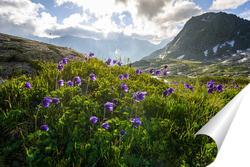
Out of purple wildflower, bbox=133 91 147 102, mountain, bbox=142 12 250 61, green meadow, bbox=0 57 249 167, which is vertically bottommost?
green meadow, bbox=0 57 249 167

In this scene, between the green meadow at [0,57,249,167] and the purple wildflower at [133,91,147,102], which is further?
the purple wildflower at [133,91,147,102]

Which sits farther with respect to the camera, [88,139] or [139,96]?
[139,96]

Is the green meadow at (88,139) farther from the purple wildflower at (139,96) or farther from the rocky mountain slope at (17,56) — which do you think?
the rocky mountain slope at (17,56)

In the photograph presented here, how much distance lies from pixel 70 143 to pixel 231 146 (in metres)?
2.21

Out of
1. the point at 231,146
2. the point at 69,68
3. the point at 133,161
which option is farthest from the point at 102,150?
the point at 69,68

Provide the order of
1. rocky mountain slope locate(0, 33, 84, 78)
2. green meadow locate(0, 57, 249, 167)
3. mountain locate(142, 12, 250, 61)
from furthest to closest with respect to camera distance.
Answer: mountain locate(142, 12, 250, 61), rocky mountain slope locate(0, 33, 84, 78), green meadow locate(0, 57, 249, 167)

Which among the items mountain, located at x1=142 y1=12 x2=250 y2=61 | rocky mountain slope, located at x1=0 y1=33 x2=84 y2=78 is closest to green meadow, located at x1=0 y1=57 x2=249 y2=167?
rocky mountain slope, located at x1=0 y1=33 x2=84 y2=78

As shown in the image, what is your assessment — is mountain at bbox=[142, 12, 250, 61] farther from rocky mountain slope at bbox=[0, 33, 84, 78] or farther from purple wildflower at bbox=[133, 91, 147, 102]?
purple wildflower at bbox=[133, 91, 147, 102]

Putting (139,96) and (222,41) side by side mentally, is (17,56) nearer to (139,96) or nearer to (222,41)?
(139,96)

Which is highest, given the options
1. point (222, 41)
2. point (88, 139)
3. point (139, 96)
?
point (222, 41)

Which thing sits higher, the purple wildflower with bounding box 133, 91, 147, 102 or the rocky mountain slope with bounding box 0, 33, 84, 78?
the rocky mountain slope with bounding box 0, 33, 84, 78

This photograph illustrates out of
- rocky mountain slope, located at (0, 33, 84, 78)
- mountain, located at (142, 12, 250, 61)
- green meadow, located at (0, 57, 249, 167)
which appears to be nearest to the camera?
green meadow, located at (0, 57, 249, 167)

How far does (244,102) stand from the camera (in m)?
2.01

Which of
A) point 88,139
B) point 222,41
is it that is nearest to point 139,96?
point 88,139
